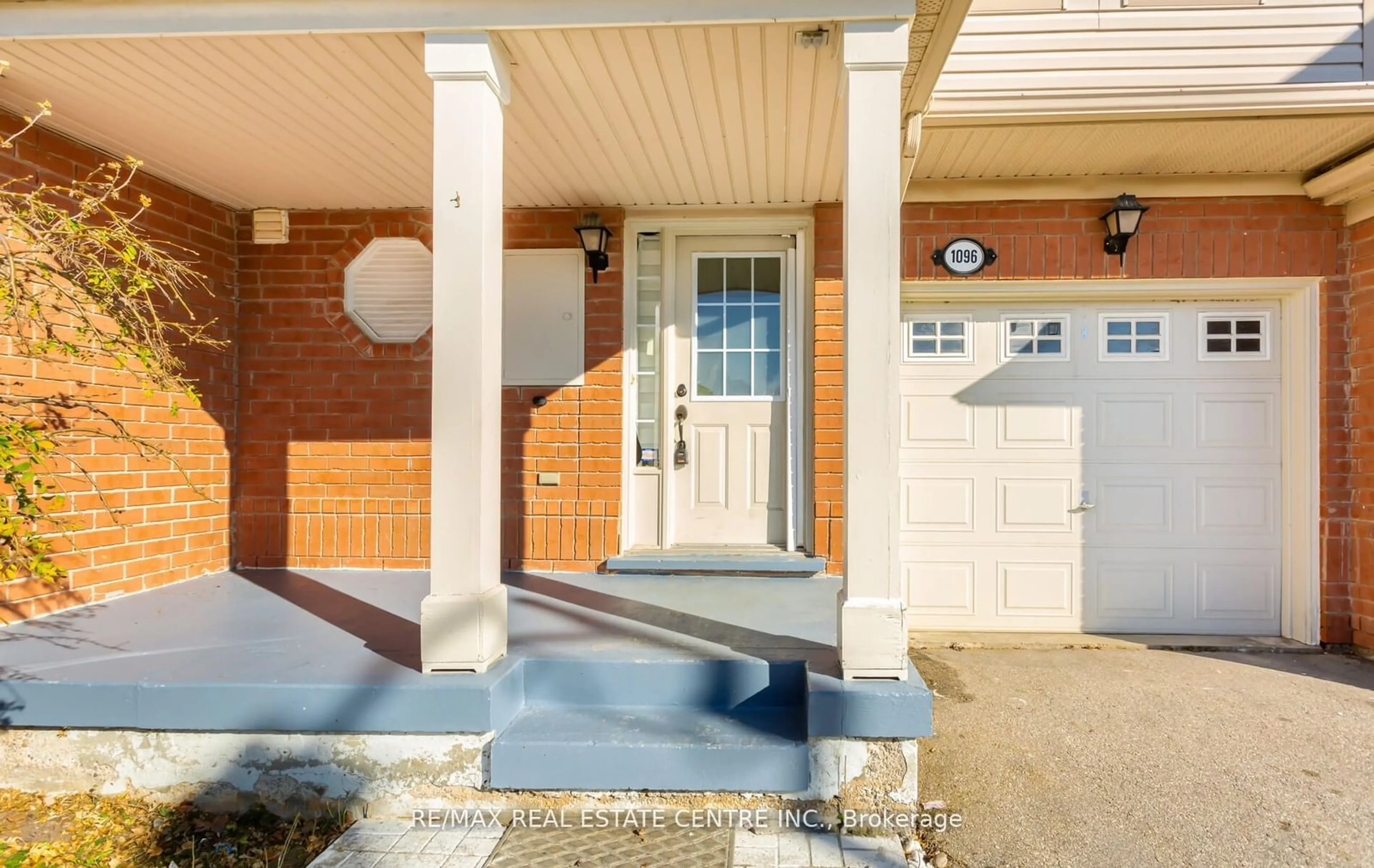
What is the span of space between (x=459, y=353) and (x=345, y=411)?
266 centimetres

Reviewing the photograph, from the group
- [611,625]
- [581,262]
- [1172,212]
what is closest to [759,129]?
[581,262]

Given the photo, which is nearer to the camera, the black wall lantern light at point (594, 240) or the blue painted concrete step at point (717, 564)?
the blue painted concrete step at point (717, 564)

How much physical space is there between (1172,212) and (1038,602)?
2.56 m

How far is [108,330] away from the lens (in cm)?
416

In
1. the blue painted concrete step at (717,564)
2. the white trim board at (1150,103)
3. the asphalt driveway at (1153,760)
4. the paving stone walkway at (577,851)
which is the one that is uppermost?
the white trim board at (1150,103)

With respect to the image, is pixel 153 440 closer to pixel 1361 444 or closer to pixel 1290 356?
pixel 1290 356

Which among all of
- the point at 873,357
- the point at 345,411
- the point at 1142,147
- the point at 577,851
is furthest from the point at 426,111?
the point at 1142,147

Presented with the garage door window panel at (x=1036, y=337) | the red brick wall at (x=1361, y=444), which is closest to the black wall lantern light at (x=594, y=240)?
the garage door window panel at (x=1036, y=337)

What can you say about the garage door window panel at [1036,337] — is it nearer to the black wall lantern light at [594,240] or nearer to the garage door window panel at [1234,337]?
the garage door window panel at [1234,337]

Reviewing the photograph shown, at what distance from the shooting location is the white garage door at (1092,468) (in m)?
4.87

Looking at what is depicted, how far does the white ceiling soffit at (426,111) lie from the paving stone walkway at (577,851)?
277cm

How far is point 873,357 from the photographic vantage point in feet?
9.01

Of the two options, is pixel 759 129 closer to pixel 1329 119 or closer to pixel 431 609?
pixel 431 609

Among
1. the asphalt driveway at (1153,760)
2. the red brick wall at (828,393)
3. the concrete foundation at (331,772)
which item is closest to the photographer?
the asphalt driveway at (1153,760)
